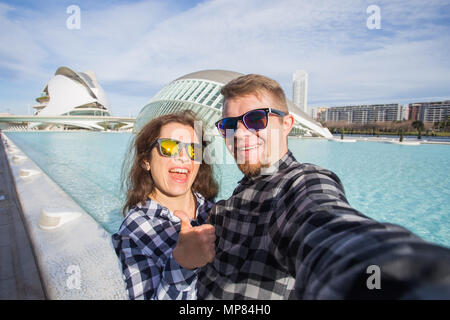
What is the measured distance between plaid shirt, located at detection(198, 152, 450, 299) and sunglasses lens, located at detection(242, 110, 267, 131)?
0.63ft

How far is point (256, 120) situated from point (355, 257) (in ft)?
2.79

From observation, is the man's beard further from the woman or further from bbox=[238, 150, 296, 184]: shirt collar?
the woman

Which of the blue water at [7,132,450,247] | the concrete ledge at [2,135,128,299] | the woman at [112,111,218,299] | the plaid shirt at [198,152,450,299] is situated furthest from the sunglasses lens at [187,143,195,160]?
the blue water at [7,132,450,247]

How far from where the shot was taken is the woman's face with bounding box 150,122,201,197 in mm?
1570

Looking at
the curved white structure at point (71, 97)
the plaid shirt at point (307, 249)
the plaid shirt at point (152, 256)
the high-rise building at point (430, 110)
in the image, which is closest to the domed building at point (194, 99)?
the plaid shirt at point (152, 256)

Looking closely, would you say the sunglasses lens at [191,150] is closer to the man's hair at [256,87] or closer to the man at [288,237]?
the man at [288,237]

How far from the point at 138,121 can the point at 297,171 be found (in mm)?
20352

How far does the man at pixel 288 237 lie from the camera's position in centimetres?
39

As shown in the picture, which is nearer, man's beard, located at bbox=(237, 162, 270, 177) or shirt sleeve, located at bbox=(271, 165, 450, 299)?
shirt sleeve, located at bbox=(271, 165, 450, 299)

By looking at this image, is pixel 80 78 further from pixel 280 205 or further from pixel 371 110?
pixel 371 110

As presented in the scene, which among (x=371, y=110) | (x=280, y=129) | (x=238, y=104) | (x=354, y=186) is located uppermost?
(x=371, y=110)

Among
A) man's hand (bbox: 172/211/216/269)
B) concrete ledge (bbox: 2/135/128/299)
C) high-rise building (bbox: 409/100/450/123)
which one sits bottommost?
concrete ledge (bbox: 2/135/128/299)
